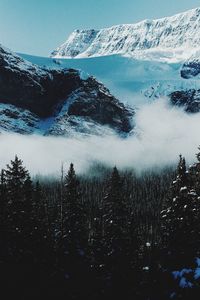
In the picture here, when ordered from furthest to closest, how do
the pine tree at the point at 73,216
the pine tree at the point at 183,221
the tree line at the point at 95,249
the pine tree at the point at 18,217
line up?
the pine tree at the point at 73,216, the pine tree at the point at 18,217, the tree line at the point at 95,249, the pine tree at the point at 183,221

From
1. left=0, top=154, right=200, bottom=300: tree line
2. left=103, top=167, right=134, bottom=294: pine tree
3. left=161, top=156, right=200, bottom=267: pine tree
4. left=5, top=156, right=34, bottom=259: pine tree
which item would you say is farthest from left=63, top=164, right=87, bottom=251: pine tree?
left=161, top=156, right=200, bottom=267: pine tree

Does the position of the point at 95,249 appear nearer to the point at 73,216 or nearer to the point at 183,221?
the point at 73,216

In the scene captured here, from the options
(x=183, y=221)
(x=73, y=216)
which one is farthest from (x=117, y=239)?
(x=183, y=221)

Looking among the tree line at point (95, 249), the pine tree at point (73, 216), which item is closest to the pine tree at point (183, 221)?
the tree line at point (95, 249)

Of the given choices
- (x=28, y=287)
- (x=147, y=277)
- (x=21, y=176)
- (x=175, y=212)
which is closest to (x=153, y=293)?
(x=147, y=277)

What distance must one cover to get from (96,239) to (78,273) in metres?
4.48

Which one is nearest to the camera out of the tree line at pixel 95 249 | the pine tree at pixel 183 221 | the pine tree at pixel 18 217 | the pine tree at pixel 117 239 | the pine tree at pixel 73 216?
the pine tree at pixel 183 221

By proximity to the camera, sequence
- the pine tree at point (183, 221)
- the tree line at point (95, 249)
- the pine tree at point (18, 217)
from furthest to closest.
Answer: the pine tree at point (18, 217)
the tree line at point (95, 249)
the pine tree at point (183, 221)

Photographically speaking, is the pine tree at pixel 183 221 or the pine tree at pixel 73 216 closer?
the pine tree at pixel 183 221

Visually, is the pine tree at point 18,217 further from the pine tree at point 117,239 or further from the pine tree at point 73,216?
the pine tree at point 117,239

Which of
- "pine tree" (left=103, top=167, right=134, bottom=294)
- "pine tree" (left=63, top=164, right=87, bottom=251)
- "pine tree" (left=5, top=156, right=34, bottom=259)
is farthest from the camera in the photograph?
"pine tree" (left=63, top=164, right=87, bottom=251)

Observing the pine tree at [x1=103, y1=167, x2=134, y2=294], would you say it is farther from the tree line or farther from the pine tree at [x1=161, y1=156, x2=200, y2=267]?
the pine tree at [x1=161, y1=156, x2=200, y2=267]

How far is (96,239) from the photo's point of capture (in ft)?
196

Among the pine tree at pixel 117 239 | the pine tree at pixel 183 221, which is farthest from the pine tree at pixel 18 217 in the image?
the pine tree at pixel 183 221
